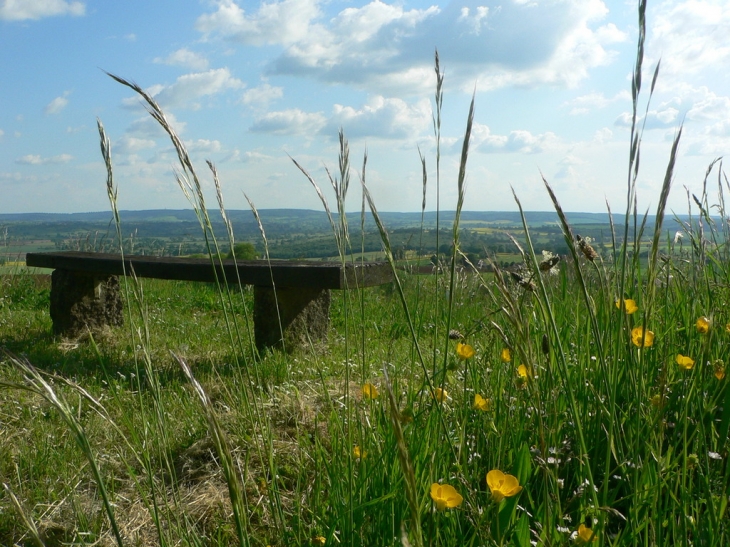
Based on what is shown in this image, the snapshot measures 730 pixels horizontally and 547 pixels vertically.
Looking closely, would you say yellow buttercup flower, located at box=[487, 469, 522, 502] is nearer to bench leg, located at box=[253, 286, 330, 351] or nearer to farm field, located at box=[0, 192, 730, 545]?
farm field, located at box=[0, 192, 730, 545]

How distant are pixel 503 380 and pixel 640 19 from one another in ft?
4.03

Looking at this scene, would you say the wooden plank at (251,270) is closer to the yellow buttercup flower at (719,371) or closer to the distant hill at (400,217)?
the distant hill at (400,217)

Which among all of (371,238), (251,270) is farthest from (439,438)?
(251,270)

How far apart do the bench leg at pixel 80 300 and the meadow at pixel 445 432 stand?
65.2 inches

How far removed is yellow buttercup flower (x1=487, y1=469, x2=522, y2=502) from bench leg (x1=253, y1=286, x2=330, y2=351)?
3.33 metres

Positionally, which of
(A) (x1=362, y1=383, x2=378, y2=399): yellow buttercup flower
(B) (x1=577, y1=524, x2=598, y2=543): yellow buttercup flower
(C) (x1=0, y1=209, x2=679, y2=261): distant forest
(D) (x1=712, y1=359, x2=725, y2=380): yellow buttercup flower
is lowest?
(B) (x1=577, y1=524, x2=598, y2=543): yellow buttercup flower

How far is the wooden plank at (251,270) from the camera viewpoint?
4.02 meters

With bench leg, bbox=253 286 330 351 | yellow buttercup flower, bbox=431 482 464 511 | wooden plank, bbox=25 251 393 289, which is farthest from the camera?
bench leg, bbox=253 286 330 351

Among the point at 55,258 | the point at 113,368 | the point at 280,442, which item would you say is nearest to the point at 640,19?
the point at 280,442

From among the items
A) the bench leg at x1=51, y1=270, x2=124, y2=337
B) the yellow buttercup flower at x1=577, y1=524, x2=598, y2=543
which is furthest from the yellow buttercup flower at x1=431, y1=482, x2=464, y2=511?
the bench leg at x1=51, y1=270, x2=124, y2=337

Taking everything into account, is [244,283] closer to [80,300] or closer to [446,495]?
[80,300]

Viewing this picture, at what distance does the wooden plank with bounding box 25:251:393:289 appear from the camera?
4023 millimetres

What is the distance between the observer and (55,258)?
5.36 m

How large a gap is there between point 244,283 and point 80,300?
5.39 feet
